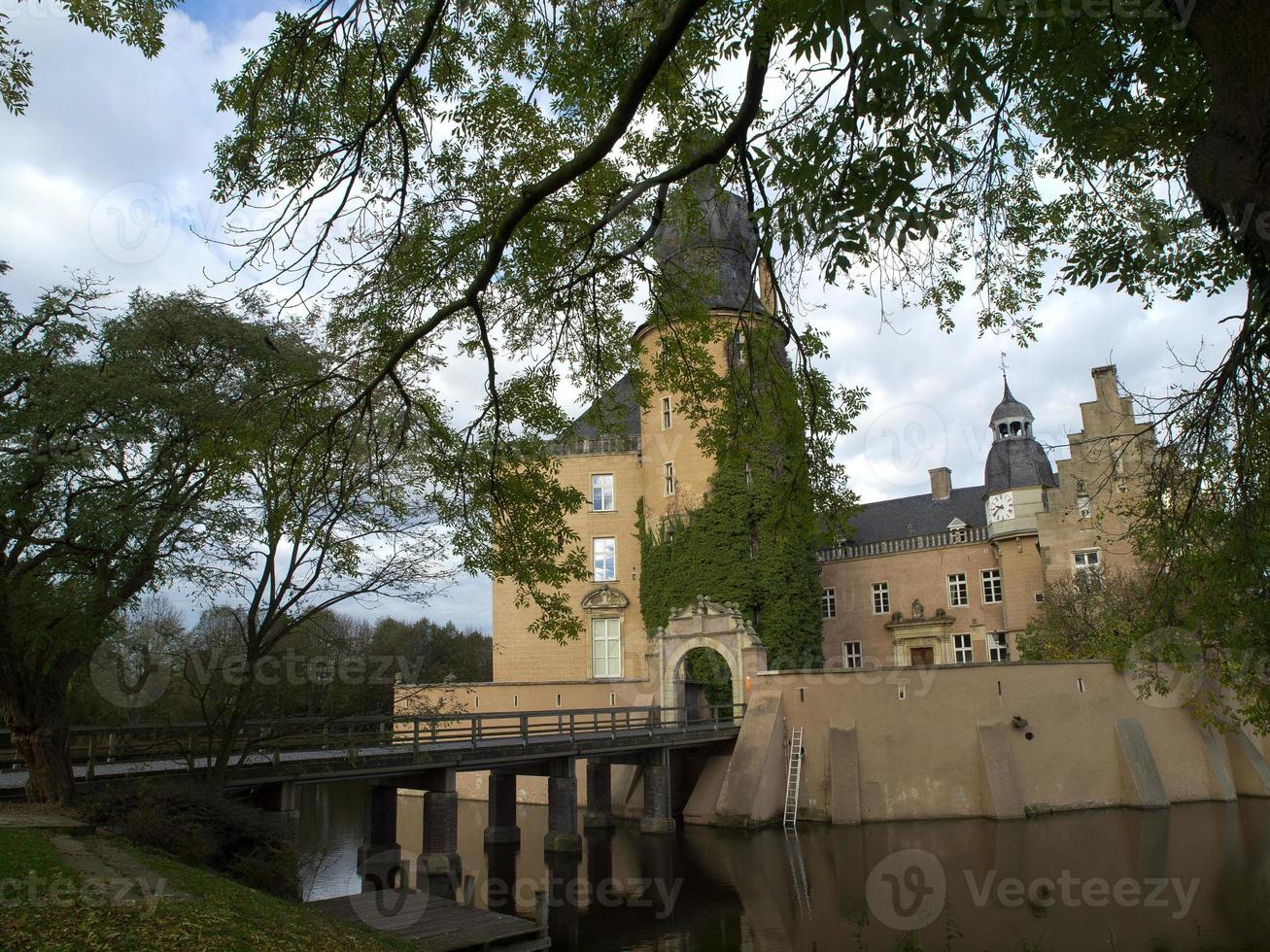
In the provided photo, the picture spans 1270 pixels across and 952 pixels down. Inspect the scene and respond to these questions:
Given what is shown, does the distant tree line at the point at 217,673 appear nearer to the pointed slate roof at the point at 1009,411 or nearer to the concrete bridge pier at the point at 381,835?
the concrete bridge pier at the point at 381,835

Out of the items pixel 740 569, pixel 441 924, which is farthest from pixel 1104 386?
pixel 441 924

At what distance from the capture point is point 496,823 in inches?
827

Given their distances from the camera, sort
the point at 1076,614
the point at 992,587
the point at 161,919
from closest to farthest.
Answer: the point at 161,919, the point at 1076,614, the point at 992,587

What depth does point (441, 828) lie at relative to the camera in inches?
660

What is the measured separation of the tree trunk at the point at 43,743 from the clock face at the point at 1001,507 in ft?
101

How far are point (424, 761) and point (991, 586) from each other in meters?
24.4

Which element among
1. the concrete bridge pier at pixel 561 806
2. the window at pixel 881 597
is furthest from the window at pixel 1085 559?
the concrete bridge pier at pixel 561 806

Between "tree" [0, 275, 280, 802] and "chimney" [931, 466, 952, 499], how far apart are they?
3271 centimetres

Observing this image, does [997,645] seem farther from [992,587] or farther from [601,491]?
[601,491]

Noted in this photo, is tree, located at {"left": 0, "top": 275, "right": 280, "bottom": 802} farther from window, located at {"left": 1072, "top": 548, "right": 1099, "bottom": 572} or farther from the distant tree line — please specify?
window, located at {"left": 1072, "top": 548, "right": 1099, "bottom": 572}

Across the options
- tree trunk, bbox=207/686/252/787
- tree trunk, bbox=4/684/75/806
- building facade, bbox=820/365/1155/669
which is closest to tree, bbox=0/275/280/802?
tree trunk, bbox=4/684/75/806

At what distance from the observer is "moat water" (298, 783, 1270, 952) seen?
496 inches

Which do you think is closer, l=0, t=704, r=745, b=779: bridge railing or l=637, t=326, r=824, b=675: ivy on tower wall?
l=0, t=704, r=745, b=779: bridge railing

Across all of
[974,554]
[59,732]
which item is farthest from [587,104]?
[974,554]
